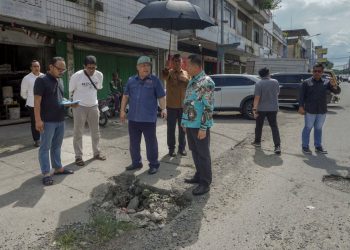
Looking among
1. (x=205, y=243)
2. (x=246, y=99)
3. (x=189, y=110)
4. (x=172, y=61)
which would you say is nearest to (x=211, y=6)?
(x=246, y=99)

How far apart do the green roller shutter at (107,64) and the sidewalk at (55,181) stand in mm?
4220

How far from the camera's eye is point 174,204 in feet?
14.2

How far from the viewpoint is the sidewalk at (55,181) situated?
3.64 m

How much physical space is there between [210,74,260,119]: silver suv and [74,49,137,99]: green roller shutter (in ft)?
13.1

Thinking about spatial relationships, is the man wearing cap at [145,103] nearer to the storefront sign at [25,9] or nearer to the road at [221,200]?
the road at [221,200]

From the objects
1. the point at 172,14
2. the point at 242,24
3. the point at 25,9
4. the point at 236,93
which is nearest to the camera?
the point at 172,14

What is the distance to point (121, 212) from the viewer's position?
395 centimetres

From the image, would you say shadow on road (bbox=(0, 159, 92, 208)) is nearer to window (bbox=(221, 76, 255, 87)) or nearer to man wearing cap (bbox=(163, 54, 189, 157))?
man wearing cap (bbox=(163, 54, 189, 157))

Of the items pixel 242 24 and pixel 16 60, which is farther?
pixel 242 24

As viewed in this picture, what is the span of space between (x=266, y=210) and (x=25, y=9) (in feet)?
24.1

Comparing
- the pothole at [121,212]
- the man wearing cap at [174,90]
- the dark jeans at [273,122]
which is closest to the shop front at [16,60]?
the man wearing cap at [174,90]

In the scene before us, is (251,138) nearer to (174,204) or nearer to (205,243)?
(174,204)

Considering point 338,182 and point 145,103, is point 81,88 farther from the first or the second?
point 338,182

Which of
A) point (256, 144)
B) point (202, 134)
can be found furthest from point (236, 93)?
point (202, 134)
